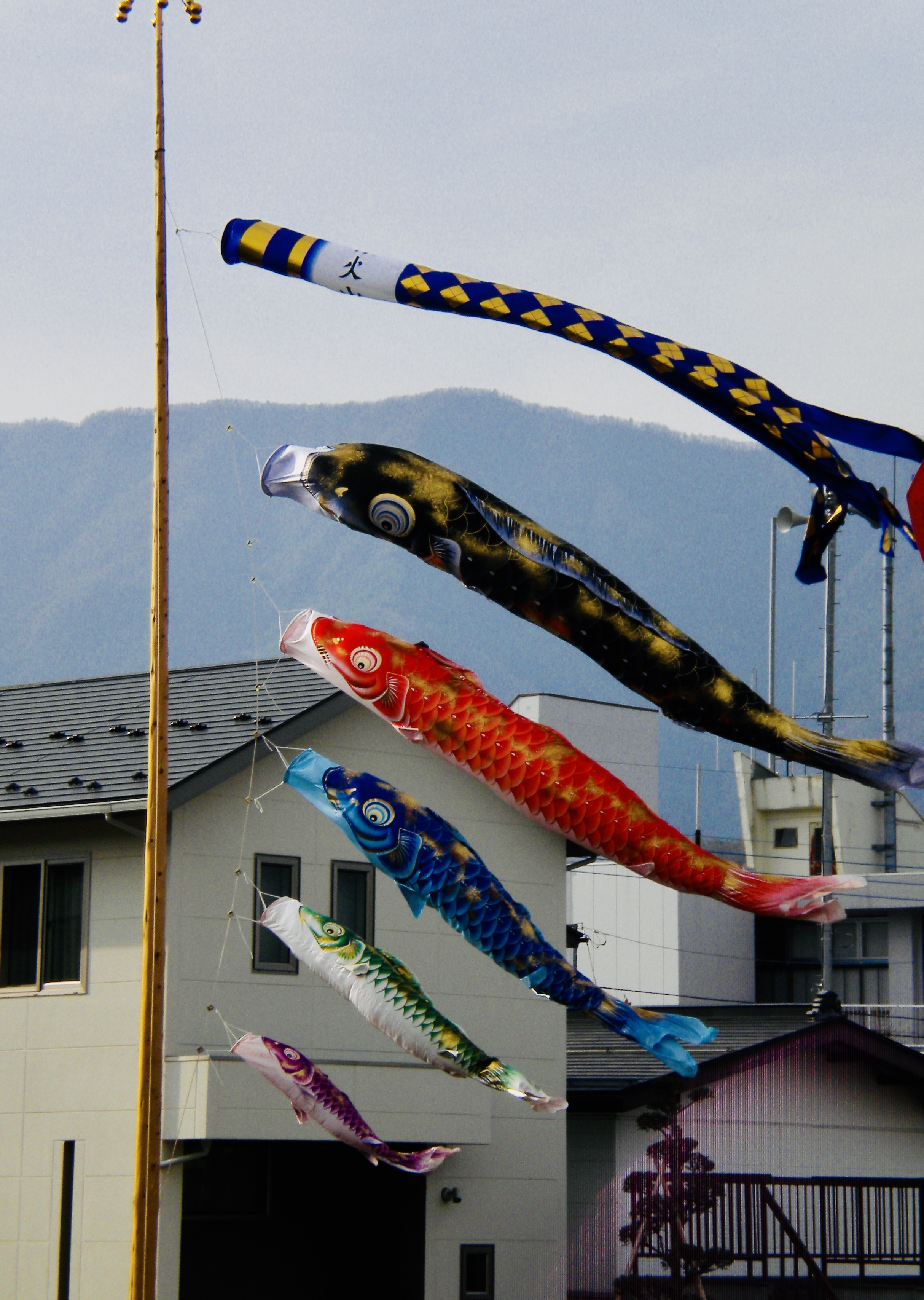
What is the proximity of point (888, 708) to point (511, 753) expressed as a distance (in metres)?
29.4

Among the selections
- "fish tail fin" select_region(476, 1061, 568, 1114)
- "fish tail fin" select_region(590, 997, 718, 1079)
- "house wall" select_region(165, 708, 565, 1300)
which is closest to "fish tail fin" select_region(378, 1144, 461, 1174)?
"fish tail fin" select_region(476, 1061, 568, 1114)

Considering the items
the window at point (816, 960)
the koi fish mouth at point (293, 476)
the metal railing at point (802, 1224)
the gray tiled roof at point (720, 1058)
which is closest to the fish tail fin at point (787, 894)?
the koi fish mouth at point (293, 476)

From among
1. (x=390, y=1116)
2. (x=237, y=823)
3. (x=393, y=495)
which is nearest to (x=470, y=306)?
(x=393, y=495)

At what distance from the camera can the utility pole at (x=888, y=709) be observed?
1401 inches

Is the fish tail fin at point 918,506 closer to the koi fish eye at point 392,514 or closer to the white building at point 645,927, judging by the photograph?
the koi fish eye at point 392,514

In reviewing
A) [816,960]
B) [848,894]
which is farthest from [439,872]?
[816,960]

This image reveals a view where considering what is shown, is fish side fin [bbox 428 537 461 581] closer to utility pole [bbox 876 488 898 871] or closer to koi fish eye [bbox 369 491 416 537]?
koi fish eye [bbox 369 491 416 537]

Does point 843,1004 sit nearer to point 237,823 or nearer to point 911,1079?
point 911,1079

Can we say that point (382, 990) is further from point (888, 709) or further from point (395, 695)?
point (888, 709)

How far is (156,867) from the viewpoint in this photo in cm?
1171

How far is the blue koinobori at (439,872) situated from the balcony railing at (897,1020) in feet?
67.2

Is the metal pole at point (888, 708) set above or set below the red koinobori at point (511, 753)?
above

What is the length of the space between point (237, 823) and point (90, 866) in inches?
54.3

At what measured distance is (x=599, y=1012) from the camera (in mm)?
10859
